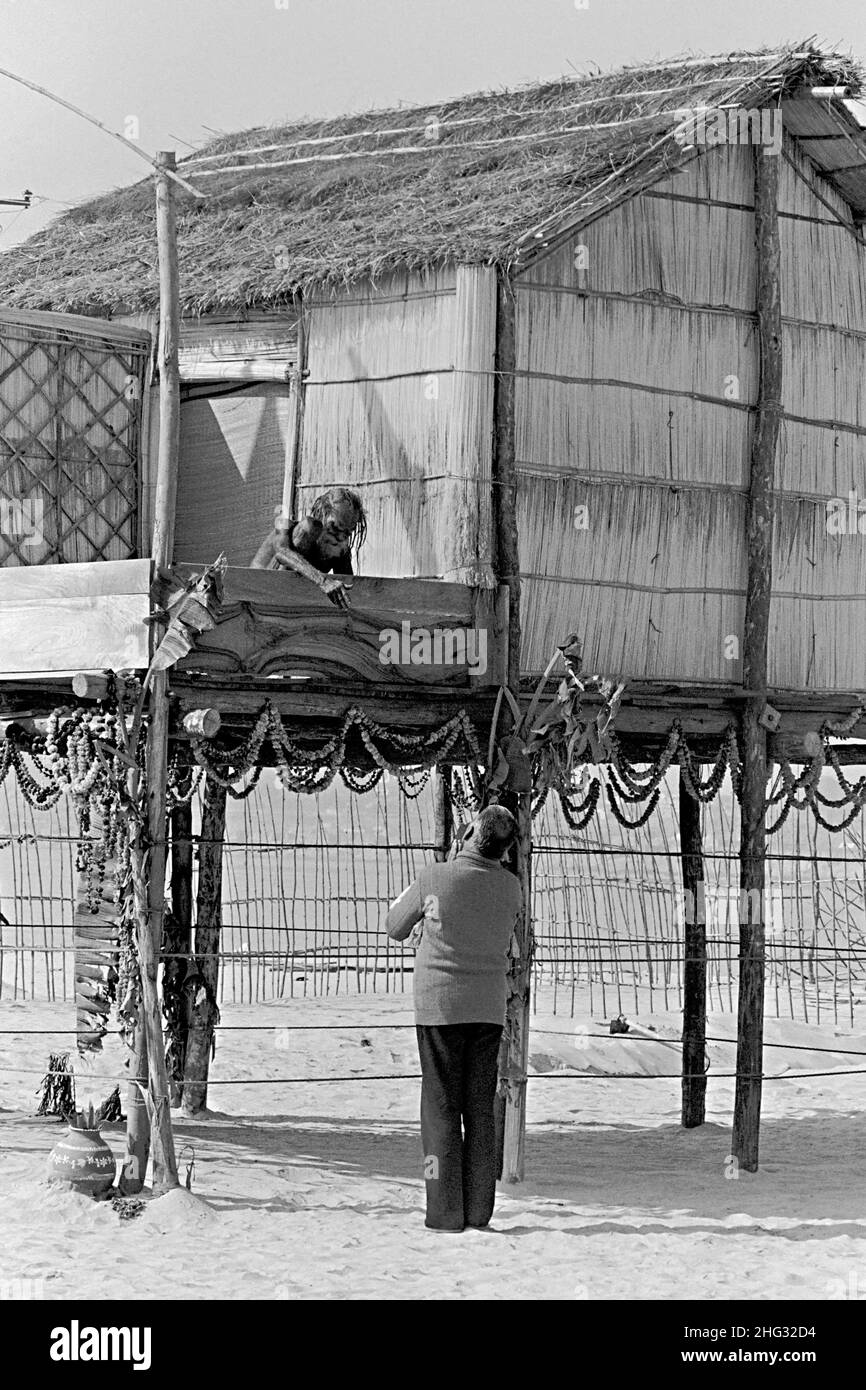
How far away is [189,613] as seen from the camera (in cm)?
884

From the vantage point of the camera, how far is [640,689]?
10.8m

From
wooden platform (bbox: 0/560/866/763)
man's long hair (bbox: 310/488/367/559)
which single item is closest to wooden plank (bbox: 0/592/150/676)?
wooden platform (bbox: 0/560/866/763)

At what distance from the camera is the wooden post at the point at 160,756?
9.14 m

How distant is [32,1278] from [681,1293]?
2822 mm

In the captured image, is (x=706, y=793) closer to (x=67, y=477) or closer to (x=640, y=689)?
(x=640, y=689)

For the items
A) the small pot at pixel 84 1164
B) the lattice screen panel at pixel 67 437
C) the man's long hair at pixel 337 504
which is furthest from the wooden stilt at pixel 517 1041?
the lattice screen panel at pixel 67 437

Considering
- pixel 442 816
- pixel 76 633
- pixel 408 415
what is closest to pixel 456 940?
pixel 76 633

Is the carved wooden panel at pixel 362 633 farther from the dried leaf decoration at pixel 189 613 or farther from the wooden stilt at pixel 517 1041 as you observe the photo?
A: the wooden stilt at pixel 517 1041

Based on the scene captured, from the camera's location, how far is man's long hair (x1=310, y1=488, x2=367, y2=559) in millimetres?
9836

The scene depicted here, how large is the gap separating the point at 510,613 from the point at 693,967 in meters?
4.03

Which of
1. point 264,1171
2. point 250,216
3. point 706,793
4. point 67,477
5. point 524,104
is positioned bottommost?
point 264,1171

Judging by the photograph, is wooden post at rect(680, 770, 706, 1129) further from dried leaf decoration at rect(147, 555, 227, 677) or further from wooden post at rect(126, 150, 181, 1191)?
dried leaf decoration at rect(147, 555, 227, 677)

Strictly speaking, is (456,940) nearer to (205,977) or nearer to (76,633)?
(76,633)

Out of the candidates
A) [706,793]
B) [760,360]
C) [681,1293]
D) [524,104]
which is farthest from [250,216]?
[681,1293]
